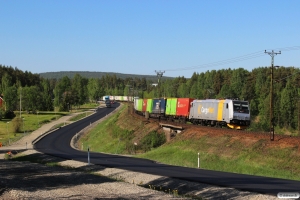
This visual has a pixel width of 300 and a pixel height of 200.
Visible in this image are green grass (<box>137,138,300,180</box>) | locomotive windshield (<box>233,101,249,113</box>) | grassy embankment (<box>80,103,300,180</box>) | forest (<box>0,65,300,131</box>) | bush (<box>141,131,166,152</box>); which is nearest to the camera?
green grass (<box>137,138,300,180</box>)

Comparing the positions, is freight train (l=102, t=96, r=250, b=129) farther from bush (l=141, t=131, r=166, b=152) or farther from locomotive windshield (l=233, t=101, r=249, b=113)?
bush (l=141, t=131, r=166, b=152)

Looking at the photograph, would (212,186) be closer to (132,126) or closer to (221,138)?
(221,138)

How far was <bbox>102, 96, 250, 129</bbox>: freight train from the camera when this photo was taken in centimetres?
4512

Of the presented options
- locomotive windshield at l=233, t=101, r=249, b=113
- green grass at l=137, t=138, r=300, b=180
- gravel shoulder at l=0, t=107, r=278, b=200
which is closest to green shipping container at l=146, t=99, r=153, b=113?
locomotive windshield at l=233, t=101, r=249, b=113

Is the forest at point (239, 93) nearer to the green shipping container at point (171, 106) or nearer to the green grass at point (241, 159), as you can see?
the green shipping container at point (171, 106)

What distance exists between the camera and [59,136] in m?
83.5

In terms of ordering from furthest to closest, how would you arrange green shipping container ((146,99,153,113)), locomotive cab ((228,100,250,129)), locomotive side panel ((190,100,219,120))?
green shipping container ((146,99,153,113)) → locomotive side panel ((190,100,219,120)) → locomotive cab ((228,100,250,129))

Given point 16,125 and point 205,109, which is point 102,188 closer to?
point 205,109

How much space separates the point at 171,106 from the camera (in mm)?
67750

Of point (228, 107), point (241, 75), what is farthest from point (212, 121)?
point (241, 75)

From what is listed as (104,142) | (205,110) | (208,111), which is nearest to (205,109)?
(205,110)

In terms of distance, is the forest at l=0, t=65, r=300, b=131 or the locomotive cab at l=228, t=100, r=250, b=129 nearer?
the locomotive cab at l=228, t=100, r=250, b=129

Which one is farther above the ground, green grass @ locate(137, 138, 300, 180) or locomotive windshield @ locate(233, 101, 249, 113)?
locomotive windshield @ locate(233, 101, 249, 113)

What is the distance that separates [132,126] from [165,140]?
57.1ft
